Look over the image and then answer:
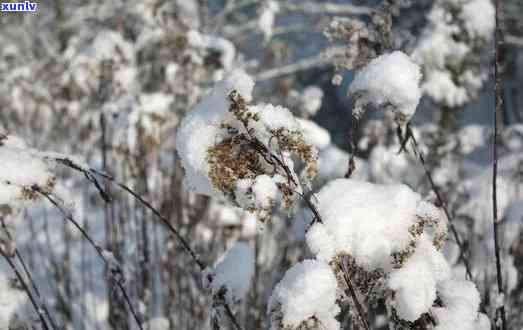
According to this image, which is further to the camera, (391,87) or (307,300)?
(391,87)

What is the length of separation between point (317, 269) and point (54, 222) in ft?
13.1

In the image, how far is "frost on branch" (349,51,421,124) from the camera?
88 centimetres

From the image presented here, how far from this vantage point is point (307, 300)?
0.71 metres

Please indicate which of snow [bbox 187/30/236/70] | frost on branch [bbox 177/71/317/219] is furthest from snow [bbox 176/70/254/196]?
snow [bbox 187/30/236/70]

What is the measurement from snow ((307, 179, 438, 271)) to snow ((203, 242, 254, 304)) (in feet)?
0.79

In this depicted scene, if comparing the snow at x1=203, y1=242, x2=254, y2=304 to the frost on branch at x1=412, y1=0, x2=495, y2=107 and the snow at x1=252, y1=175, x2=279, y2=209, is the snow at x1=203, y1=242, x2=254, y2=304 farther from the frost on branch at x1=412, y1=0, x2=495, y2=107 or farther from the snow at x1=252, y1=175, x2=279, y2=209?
the frost on branch at x1=412, y1=0, x2=495, y2=107

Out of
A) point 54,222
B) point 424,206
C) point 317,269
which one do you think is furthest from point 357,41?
point 54,222

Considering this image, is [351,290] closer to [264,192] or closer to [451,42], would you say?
[264,192]

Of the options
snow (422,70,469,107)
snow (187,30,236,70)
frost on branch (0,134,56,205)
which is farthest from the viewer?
snow (422,70,469,107)

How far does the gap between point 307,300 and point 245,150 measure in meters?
0.24

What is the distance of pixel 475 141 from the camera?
16.4 ft

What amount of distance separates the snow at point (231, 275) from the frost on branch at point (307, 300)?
0.18 m

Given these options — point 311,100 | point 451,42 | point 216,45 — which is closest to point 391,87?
point 216,45

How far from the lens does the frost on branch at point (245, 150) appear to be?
76 centimetres
